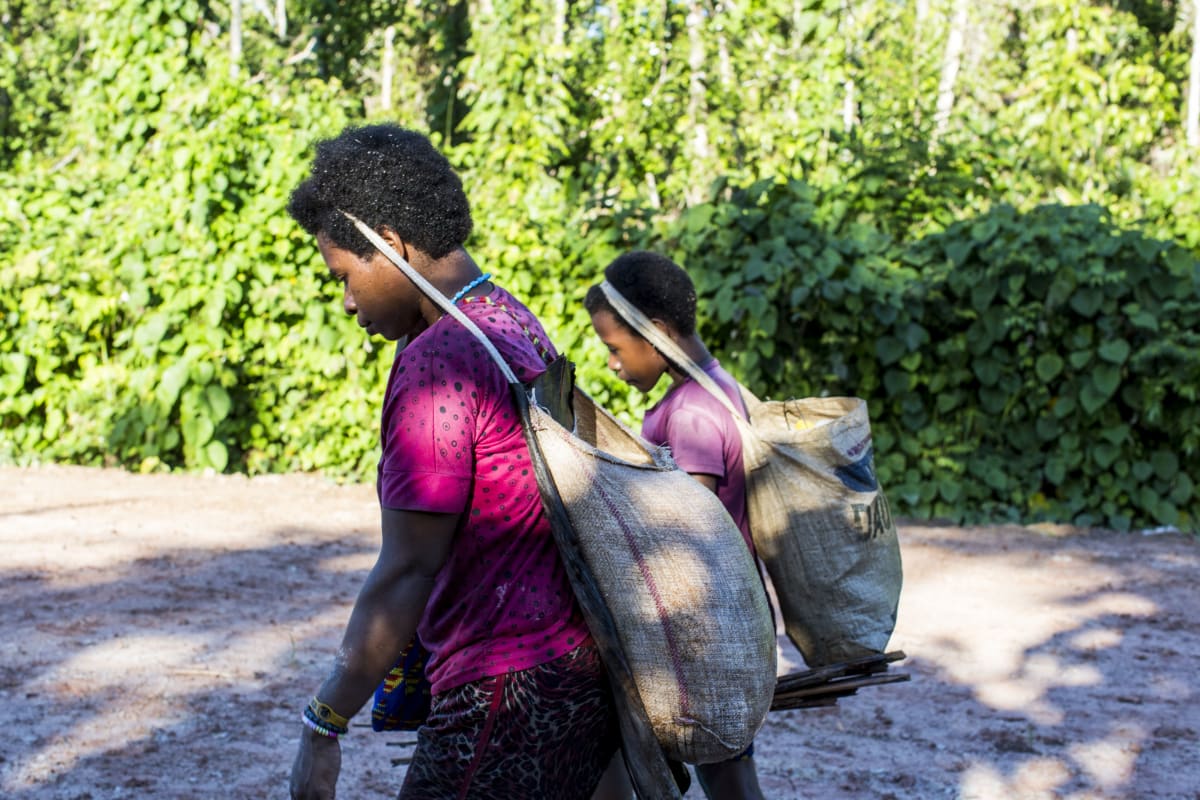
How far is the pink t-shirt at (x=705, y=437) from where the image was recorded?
9.64 feet

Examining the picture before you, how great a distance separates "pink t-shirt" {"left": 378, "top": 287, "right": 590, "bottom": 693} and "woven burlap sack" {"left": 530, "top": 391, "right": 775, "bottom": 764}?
9 centimetres

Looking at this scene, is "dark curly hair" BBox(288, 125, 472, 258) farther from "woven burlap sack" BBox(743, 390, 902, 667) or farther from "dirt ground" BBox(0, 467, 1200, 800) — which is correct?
"dirt ground" BBox(0, 467, 1200, 800)

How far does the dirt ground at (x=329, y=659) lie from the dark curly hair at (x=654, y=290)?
5.79 ft

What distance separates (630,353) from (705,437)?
34 centimetres

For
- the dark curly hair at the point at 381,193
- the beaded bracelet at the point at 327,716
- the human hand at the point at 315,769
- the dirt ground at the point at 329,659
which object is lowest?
the dirt ground at the point at 329,659

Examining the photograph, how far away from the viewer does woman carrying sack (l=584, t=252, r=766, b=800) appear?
115 inches

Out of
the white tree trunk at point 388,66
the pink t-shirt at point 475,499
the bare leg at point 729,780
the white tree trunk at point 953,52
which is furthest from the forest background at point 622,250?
the white tree trunk at point 388,66

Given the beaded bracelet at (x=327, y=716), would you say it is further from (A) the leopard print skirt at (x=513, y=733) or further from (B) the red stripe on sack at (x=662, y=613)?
(B) the red stripe on sack at (x=662, y=613)

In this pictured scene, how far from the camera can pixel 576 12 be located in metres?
16.2

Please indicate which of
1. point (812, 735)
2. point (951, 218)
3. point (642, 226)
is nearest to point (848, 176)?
point (951, 218)

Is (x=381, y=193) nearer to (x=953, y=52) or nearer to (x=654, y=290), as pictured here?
(x=654, y=290)

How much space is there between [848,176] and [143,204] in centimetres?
534

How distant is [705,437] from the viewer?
2945mm

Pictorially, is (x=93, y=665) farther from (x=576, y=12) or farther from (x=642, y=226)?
(x=576, y=12)
